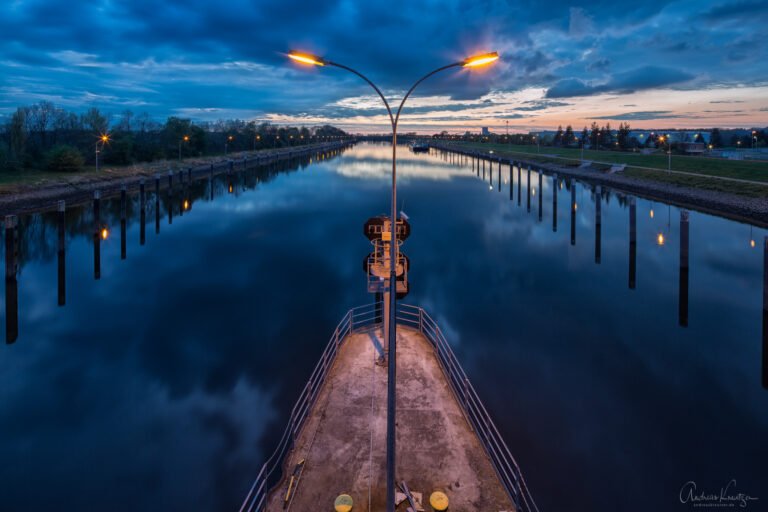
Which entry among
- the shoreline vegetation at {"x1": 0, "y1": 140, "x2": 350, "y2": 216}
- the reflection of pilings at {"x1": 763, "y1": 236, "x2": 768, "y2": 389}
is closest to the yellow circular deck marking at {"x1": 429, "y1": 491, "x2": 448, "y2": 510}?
the reflection of pilings at {"x1": 763, "y1": 236, "x2": 768, "y2": 389}

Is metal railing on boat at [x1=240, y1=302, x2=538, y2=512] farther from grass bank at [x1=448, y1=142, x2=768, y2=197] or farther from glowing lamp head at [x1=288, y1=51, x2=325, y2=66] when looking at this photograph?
A: grass bank at [x1=448, y1=142, x2=768, y2=197]

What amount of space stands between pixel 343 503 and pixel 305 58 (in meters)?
8.53

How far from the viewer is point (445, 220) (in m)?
56.5

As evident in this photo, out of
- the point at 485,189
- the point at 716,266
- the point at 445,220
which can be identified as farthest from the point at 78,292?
the point at 485,189

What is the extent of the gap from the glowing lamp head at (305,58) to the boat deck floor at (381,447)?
8420 mm

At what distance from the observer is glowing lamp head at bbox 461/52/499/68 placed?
789cm

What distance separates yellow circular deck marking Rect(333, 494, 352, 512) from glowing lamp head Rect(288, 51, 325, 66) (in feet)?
27.7

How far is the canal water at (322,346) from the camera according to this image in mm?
12336

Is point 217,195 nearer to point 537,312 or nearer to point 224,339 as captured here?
point 224,339

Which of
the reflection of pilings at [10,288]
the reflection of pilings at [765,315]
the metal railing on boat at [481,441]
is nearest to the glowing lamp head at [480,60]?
the metal railing on boat at [481,441]

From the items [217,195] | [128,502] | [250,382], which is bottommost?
[128,502]

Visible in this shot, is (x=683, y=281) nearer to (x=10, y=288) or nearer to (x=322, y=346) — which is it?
(x=322, y=346)

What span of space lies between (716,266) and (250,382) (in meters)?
33.9

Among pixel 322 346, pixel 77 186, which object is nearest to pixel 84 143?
pixel 77 186
